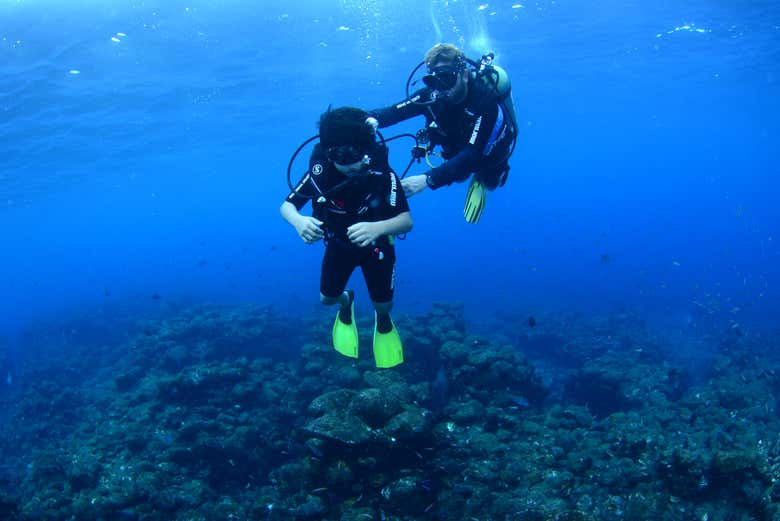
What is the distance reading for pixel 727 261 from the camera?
34.2 m

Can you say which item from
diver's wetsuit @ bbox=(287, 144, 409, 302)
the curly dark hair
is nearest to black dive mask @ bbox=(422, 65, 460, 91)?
diver's wetsuit @ bbox=(287, 144, 409, 302)

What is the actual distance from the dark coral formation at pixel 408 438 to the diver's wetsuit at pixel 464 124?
11.6 ft

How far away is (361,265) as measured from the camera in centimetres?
543

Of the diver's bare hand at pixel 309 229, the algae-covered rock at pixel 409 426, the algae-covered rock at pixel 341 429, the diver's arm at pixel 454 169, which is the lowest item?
the algae-covered rock at pixel 409 426

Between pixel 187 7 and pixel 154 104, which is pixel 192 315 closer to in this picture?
pixel 187 7

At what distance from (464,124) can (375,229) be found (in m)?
2.49

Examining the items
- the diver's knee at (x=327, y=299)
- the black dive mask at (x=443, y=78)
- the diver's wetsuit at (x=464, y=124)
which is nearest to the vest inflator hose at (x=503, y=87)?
the diver's wetsuit at (x=464, y=124)

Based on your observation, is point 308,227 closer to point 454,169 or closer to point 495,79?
point 454,169

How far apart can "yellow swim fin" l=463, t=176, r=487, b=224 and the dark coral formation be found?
2923mm

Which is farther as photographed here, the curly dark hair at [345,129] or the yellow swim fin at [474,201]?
the yellow swim fin at [474,201]

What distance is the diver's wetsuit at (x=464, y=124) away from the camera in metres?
5.68

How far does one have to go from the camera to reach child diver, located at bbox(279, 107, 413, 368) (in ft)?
13.5

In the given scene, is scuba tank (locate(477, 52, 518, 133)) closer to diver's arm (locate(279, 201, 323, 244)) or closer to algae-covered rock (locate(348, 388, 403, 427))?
diver's arm (locate(279, 201, 323, 244))

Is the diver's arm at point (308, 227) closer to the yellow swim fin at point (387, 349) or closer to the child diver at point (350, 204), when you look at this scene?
the child diver at point (350, 204)
